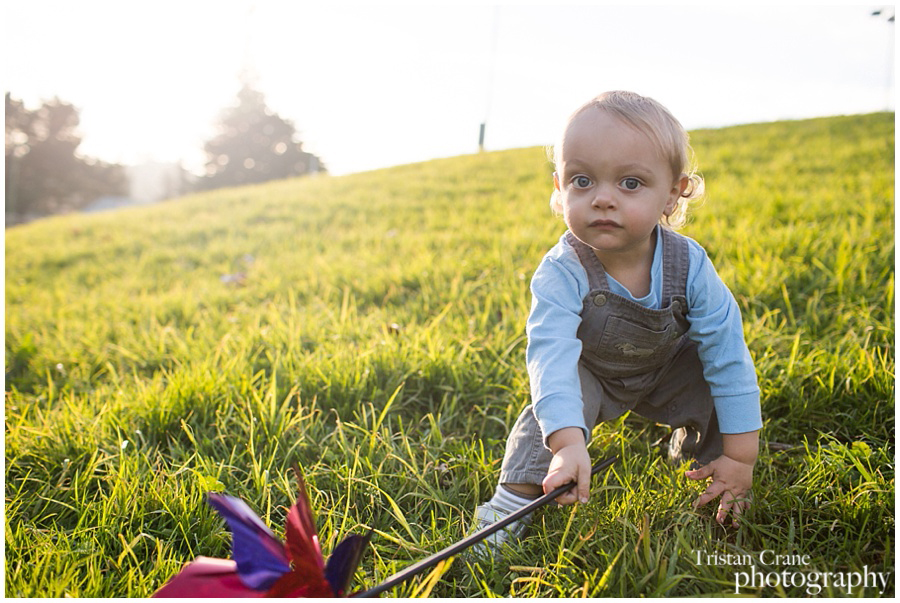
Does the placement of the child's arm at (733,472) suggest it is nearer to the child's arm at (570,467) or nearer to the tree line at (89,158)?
the child's arm at (570,467)

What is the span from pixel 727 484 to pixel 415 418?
1.06 meters

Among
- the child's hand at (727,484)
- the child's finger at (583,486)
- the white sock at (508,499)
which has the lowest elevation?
the white sock at (508,499)

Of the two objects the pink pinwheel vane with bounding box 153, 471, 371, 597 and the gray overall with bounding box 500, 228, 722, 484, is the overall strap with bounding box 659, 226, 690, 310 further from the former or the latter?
the pink pinwheel vane with bounding box 153, 471, 371, 597

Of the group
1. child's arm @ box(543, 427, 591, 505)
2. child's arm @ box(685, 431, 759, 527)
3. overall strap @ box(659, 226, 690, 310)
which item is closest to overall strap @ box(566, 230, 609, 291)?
overall strap @ box(659, 226, 690, 310)

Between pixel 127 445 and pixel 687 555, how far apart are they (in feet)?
5.66

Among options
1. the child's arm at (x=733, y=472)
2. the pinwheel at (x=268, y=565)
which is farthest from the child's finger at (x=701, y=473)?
the pinwheel at (x=268, y=565)

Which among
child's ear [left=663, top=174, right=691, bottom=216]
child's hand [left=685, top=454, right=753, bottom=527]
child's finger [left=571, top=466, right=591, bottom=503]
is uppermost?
child's ear [left=663, top=174, right=691, bottom=216]

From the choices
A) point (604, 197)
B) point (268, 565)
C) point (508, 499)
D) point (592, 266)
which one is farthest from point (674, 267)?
point (268, 565)

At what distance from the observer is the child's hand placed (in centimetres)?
159

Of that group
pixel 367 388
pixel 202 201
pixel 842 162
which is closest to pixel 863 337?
pixel 367 388

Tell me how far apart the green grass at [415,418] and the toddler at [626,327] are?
0.14m

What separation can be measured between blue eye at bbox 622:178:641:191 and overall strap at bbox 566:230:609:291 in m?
0.21

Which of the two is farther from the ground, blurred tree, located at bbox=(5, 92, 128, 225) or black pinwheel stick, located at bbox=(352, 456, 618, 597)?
blurred tree, located at bbox=(5, 92, 128, 225)

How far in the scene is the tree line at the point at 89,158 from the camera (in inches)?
984
